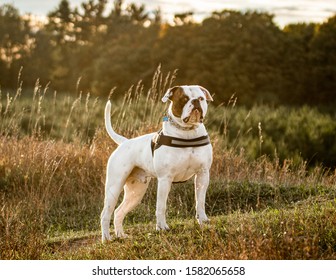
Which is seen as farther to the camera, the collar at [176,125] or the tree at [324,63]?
the tree at [324,63]

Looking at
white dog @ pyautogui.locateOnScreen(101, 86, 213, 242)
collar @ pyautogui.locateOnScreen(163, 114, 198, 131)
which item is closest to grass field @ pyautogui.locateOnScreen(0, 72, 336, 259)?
white dog @ pyautogui.locateOnScreen(101, 86, 213, 242)

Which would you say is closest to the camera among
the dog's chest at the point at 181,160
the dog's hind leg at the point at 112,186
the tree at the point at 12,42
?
the dog's chest at the point at 181,160

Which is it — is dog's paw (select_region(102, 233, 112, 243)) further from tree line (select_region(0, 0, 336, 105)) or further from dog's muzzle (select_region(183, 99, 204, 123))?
tree line (select_region(0, 0, 336, 105))

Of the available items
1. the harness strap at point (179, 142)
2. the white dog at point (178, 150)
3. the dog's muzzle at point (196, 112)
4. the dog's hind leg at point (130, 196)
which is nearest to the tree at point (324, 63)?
the dog's hind leg at point (130, 196)

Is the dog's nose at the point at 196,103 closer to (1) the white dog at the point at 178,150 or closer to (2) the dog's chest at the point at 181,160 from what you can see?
(1) the white dog at the point at 178,150

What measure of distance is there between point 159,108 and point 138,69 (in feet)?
76.6

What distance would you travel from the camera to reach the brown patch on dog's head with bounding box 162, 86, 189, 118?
552 centimetres

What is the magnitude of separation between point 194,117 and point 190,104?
0.12 metres

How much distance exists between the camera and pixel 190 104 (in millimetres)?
5426

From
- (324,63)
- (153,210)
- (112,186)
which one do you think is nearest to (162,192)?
(112,186)

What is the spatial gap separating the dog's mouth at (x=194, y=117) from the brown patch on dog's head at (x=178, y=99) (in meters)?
0.13

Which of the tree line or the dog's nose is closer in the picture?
the dog's nose

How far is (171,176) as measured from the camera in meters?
5.70

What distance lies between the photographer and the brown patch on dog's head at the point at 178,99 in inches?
217
